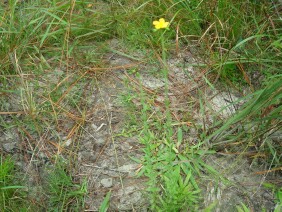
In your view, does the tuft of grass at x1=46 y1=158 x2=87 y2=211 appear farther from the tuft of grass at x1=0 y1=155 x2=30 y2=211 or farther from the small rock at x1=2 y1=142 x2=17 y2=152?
the small rock at x1=2 y1=142 x2=17 y2=152

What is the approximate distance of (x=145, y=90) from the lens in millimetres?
1958

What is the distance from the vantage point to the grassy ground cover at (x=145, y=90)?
1629 mm

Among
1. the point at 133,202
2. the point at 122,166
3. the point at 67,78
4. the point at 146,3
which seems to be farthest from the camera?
the point at 146,3

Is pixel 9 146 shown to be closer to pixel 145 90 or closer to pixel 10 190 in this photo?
pixel 10 190

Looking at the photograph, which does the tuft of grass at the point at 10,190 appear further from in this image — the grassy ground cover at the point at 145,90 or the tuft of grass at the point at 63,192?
the tuft of grass at the point at 63,192

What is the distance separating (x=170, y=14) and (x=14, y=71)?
96 cm

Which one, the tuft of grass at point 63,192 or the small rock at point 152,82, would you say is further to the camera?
the small rock at point 152,82

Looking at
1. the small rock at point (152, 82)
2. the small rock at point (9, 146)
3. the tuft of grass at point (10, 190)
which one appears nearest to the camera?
the tuft of grass at point (10, 190)

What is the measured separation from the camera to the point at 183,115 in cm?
186

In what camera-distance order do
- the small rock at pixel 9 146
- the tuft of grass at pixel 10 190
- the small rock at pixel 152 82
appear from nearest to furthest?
the tuft of grass at pixel 10 190
the small rock at pixel 9 146
the small rock at pixel 152 82

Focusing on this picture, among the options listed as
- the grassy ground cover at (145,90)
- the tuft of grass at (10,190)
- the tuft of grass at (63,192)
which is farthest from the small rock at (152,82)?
the tuft of grass at (10,190)

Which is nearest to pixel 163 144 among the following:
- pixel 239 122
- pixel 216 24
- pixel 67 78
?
pixel 239 122

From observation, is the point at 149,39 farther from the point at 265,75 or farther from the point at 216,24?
the point at 265,75

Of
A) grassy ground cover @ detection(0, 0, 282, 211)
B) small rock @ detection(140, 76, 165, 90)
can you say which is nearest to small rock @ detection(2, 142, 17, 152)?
grassy ground cover @ detection(0, 0, 282, 211)
